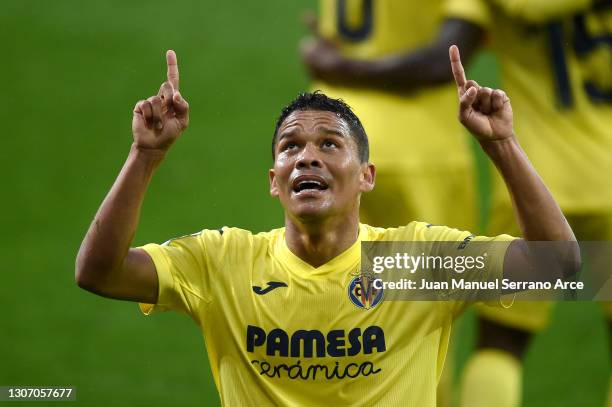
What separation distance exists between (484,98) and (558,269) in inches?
19.8

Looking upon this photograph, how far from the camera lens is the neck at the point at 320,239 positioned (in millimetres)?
3822

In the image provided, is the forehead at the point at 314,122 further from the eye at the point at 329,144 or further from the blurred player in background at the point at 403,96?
the blurred player in background at the point at 403,96

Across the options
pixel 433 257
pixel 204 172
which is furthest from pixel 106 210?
pixel 204 172

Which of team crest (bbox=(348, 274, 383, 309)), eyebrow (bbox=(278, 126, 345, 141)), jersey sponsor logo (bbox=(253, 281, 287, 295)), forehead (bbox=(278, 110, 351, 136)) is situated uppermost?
forehead (bbox=(278, 110, 351, 136))

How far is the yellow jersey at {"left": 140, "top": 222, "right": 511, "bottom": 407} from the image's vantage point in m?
3.69

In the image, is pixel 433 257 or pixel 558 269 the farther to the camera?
pixel 433 257

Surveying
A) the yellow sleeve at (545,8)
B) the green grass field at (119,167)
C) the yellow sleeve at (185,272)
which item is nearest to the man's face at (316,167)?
the yellow sleeve at (185,272)

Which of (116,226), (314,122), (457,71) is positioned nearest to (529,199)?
(457,71)

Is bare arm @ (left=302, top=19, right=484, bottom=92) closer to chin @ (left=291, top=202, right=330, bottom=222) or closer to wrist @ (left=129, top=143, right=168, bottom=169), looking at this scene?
chin @ (left=291, top=202, right=330, bottom=222)

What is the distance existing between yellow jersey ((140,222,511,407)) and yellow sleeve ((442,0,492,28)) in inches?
88.8

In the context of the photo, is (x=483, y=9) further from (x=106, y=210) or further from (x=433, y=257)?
(x=106, y=210)

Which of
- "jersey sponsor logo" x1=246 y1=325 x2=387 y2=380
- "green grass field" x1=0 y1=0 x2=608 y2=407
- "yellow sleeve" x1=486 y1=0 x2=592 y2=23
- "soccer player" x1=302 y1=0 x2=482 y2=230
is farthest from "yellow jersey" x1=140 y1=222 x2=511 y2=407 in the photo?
"green grass field" x1=0 y1=0 x2=608 y2=407

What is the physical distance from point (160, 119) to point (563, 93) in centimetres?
282

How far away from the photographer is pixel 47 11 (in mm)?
11016
